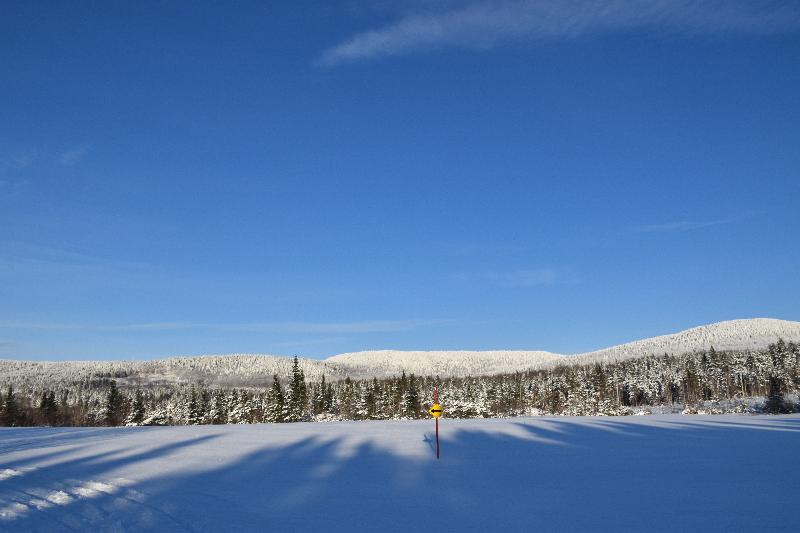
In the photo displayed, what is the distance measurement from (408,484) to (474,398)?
2903 inches

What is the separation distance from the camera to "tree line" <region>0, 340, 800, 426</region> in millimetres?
65812

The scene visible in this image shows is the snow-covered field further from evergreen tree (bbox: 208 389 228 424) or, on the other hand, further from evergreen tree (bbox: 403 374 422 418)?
evergreen tree (bbox: 208 389 228 424)

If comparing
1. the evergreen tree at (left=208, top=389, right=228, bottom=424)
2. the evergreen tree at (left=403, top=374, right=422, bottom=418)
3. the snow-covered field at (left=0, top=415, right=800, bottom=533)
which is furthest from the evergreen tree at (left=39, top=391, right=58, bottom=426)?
the snow-covered field at (left=0, top=415, right=800, bottom=533)

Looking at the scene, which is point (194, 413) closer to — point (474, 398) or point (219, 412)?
point (219, 412)

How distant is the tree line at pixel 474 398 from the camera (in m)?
65.8

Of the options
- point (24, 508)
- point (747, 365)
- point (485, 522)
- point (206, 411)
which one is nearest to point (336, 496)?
point (485, 522)

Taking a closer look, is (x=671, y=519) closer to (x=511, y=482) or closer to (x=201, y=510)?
(x=511, y=482)

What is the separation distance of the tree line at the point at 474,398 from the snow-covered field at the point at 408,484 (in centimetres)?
4343

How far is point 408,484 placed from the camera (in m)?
10.5

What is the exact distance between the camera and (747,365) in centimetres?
11125

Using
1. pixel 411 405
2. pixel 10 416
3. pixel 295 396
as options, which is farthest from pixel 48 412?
pixel 411 405

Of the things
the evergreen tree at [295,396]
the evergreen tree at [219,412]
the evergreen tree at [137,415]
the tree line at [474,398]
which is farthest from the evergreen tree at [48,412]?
the evergreen tree at [295,396]

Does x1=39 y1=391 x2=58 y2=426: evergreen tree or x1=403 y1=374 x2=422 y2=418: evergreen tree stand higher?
x1=39 y1=391 x2=58 y2=426: evergreen tree

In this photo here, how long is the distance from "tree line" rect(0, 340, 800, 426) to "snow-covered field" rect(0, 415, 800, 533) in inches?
1710
